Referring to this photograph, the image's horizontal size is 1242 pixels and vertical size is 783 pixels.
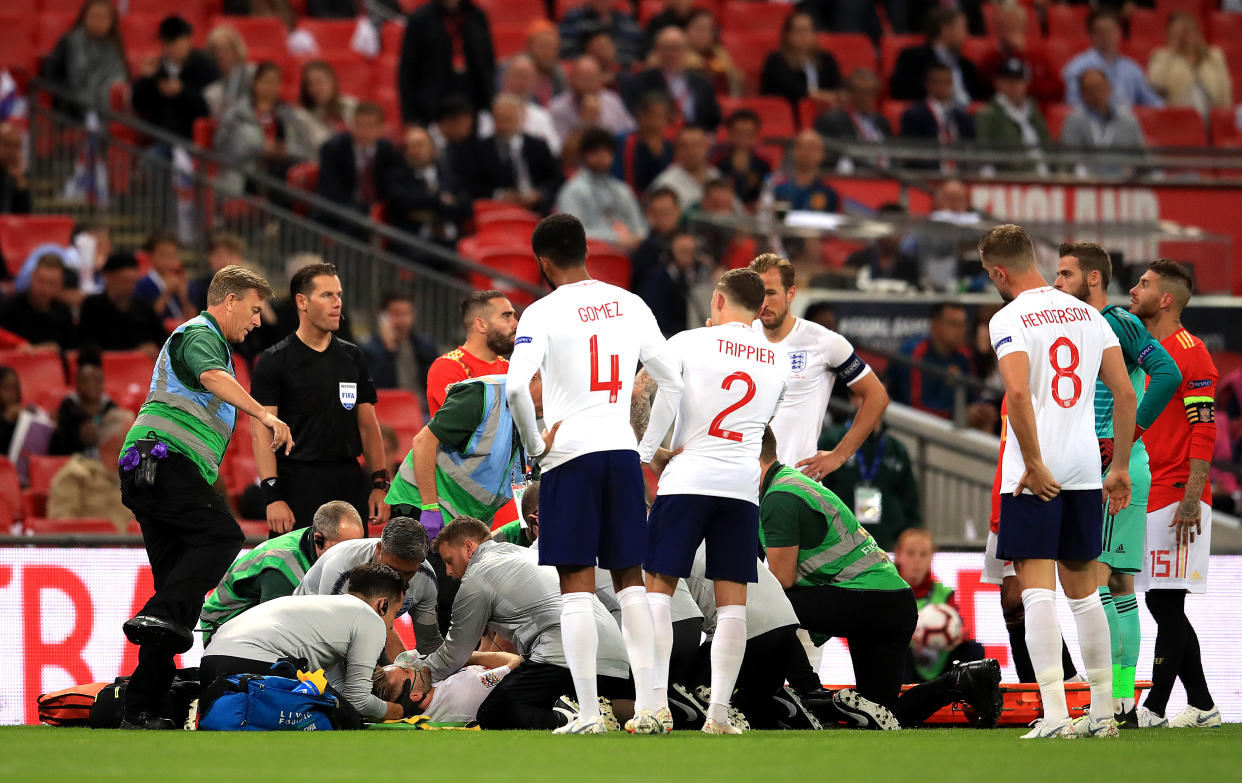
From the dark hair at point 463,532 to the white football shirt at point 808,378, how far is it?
2.04 meters

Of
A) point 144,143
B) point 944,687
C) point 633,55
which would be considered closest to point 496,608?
point 944,687

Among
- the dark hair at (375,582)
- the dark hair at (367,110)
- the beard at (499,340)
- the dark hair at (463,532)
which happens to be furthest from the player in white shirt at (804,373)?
the dark hair at (367,110)

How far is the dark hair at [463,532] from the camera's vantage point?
8.66m

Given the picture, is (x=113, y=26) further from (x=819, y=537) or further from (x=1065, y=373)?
(x=1065, y=373)

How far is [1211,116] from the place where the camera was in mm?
21391

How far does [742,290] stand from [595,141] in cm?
828

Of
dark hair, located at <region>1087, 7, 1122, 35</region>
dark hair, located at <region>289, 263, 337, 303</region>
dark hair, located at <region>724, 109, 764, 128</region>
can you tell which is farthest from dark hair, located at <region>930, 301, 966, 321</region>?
dark hair, located at <region>1087, 7, 1122, 35</region>

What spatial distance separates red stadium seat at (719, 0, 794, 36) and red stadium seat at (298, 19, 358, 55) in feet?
15.2

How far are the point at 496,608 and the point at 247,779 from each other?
2.89m

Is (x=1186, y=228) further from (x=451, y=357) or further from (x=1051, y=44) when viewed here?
(x=451, y=357)

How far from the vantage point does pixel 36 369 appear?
13273 mm

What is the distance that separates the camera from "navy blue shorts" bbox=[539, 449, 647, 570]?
7582 mm

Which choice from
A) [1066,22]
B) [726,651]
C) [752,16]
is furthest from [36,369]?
[1066,22]

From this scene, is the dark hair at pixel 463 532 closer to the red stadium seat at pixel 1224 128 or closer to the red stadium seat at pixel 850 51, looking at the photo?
the red stadium seat at pixel 850 51
